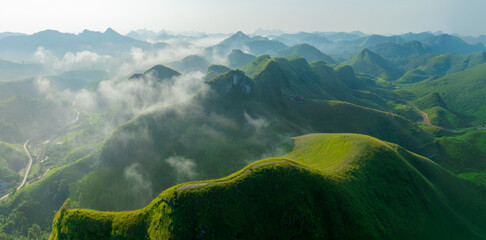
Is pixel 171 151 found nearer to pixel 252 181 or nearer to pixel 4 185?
pixel 252 181

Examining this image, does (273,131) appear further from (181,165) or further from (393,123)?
(393,123)

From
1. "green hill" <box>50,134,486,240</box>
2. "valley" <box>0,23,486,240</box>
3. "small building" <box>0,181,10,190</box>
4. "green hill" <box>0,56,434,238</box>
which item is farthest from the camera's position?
"small building" <box>0,181,10,190</box>

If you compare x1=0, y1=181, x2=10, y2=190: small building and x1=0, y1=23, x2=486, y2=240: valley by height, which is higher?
x1=0, y1=23, x2=486, y2=240: valley

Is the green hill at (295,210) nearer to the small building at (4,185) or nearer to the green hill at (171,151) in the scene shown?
the green hill at (171,151)

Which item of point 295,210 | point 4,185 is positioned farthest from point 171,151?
point 4,185

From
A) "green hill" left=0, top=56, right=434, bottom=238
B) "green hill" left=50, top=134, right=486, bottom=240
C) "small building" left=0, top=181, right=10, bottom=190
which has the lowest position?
"small building" left=0, top=181, right=10, bottom=190

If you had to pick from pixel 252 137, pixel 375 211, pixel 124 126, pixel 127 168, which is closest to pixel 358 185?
pixel 375 211

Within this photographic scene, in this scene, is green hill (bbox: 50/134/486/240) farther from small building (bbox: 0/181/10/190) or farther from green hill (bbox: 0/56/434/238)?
small building (bbox: 0/181/10/190)

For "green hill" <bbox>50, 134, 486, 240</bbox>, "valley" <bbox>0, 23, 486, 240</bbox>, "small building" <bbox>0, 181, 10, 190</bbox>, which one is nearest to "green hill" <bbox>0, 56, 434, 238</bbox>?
"valley" <bbox>0, 23, 486, 240</bbox>
